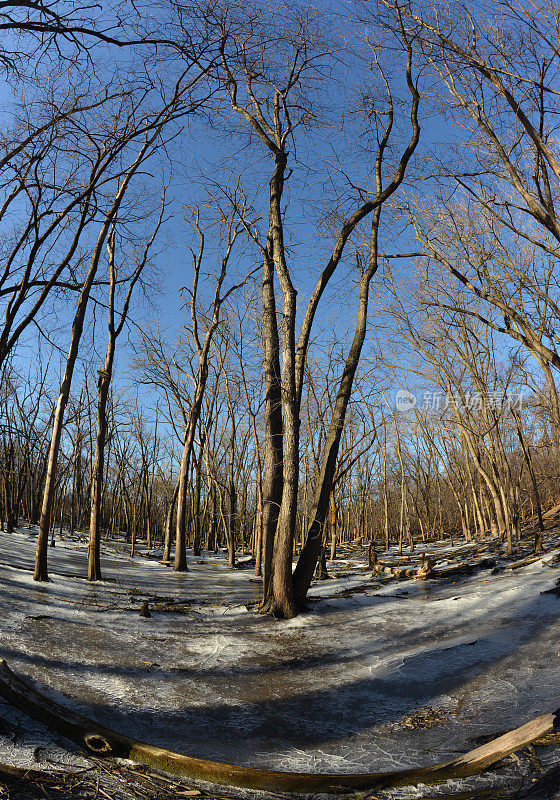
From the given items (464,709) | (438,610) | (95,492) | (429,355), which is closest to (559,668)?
(464,709)

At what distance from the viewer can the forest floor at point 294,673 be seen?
285cm

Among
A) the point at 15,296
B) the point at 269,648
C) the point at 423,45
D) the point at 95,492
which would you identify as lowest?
the point at 269,648

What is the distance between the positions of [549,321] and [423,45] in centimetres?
625

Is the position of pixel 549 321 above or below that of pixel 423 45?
below

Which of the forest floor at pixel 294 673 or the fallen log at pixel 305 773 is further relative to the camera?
the forest floor at pixel 294 673

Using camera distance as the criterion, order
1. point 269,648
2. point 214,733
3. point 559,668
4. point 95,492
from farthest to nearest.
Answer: point 95,492, point 269,648, point 559,668, point 214,733

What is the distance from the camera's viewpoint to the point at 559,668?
416 centimetres

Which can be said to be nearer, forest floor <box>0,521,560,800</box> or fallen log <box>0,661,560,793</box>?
→ fallen log <box>0,661,560,793</box>

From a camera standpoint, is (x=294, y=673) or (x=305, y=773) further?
(x=294, y=673)

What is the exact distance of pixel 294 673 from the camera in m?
5.09

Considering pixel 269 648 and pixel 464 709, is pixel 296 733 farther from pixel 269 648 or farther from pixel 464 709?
pixel 269 648

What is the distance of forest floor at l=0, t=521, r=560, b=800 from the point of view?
2846mm

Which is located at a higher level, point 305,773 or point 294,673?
point 305,773

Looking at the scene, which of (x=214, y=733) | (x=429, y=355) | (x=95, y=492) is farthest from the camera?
(x=429, y=355)
